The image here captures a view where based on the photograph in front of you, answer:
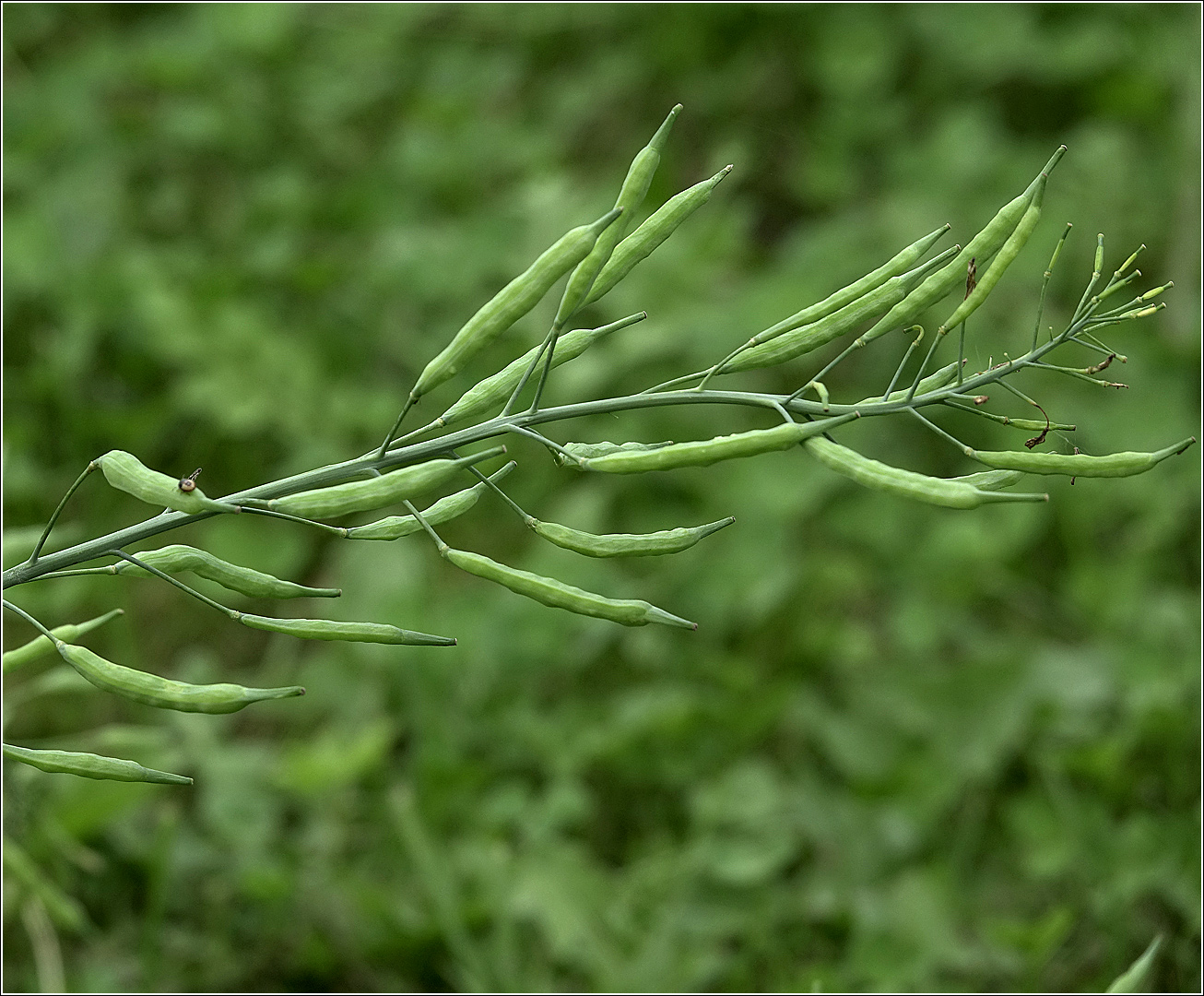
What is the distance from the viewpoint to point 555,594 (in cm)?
85

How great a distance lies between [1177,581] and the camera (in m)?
2.22

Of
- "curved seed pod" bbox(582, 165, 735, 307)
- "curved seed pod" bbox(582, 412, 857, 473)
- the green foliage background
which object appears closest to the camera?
"curved seed pod" bbox(582, 412, 857, 473)

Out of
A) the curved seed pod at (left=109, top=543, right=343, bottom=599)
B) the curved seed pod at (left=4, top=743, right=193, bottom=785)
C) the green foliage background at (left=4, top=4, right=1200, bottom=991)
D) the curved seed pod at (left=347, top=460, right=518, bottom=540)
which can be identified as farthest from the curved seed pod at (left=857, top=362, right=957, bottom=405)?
the green foliage background at (left=4, top=4, right=1200, bottom=991)

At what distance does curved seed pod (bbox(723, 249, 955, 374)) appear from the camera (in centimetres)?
86

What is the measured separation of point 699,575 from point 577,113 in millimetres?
1483

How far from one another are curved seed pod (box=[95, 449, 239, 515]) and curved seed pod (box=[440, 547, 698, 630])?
17 cm

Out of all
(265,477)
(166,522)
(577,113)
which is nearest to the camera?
(166,522)

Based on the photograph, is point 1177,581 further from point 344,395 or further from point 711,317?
point 344,395

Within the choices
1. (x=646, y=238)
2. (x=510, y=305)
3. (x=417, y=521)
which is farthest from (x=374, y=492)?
(x=646, y=238)

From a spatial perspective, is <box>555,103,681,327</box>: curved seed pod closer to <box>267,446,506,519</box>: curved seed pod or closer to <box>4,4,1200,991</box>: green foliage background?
<box>267,446,506,519</box>: curved seed pod

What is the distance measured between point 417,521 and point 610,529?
150cm

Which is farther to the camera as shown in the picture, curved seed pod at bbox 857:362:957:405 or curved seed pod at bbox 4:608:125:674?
curved seed pod at bbox 4:608:125:674

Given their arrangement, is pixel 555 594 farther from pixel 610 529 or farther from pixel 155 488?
pixel 610 529

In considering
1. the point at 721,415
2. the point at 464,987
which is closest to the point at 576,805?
the point at 464,987
